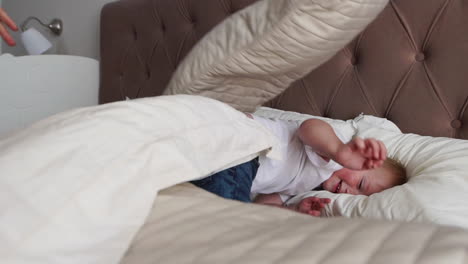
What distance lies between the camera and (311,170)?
101 cm

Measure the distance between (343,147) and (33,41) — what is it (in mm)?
1651

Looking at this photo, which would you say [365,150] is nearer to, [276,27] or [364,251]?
[276,27]

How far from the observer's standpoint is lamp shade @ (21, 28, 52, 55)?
6.16ft

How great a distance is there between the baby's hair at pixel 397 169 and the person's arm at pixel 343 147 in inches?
6.2

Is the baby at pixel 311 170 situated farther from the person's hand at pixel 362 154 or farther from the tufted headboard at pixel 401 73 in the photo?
the tufted headboard at pixel 401 73

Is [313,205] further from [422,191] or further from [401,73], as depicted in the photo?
[401,73]

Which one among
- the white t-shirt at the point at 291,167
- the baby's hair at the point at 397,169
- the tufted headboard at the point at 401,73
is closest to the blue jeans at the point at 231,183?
the white t-shirt at the point at 291,167

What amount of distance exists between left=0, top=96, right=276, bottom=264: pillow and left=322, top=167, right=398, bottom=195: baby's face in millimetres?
527

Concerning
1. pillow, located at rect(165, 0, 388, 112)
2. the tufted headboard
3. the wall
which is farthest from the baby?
the wall

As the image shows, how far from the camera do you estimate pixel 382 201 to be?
0.76 metres

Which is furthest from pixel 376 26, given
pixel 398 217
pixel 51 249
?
pixel 51 249

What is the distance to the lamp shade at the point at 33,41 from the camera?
1878 millimetres

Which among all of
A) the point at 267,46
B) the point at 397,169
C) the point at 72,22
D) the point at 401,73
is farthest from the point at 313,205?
the point at 72,22

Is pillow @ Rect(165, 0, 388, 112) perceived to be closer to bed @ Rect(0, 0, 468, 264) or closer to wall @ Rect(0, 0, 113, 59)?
bed @ Rect(0, 0, 468, 264)
